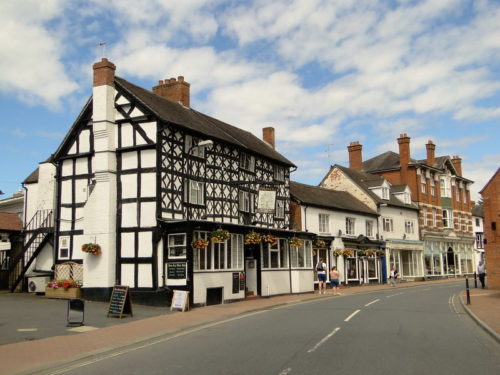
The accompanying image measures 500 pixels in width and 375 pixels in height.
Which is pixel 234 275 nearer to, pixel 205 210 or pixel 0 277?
pixel 205 210

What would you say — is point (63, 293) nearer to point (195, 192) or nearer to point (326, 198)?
point (195, 192)

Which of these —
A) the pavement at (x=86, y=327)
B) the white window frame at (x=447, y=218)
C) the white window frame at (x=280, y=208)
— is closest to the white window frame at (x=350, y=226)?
the white window frame at (x=280, y=208)

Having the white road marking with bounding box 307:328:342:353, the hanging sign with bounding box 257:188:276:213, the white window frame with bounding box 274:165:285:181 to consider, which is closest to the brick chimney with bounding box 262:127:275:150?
the white window frame with bounding box 274:165:285:181

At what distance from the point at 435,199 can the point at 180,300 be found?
42.1m

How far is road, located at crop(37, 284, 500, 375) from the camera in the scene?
9.61 meters

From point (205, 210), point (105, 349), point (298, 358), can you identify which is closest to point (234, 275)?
point (205, 210)

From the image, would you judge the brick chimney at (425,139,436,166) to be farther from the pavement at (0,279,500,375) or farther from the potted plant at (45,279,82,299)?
the potted plant at (45,279,82,299)

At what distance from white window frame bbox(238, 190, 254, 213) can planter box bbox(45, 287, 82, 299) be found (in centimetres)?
999

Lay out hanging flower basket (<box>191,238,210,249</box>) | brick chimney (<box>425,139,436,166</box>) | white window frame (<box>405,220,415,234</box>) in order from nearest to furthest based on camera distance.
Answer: hanging flower basket (<box>191,238,210,249</box>), white window frame (<box>405,220,415,234</box>), brick chimney (<box>425,139,436,166</box>)

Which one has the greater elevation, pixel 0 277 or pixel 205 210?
pixel 205 210

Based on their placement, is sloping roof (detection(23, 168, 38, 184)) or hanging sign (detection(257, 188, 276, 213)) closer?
hanging sign (detection(257, 188, 276, 213))

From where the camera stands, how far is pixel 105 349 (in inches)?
487

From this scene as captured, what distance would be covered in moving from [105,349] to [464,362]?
783cm

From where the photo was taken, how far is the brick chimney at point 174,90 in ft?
104
